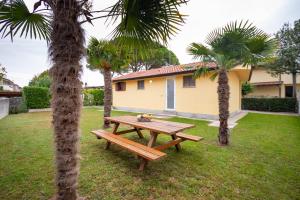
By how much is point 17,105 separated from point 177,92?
13090 mm

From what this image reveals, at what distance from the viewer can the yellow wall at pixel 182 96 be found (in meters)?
10.1

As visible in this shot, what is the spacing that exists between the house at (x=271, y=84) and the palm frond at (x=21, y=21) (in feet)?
75.0

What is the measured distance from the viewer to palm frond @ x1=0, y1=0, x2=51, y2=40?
286 cm

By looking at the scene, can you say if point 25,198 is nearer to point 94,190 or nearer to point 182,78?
point 94,190

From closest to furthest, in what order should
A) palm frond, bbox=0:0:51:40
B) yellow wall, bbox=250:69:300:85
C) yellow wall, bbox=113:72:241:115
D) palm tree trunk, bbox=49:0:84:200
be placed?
palm tree trunk, bbox=49:0:84:200
palm frond, bbox=0:0:51:40
yellow wall, bbox=113:72:241:115
yellow wall, bbox=250:69:300:85

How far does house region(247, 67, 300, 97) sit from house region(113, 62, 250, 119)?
11.1 metres

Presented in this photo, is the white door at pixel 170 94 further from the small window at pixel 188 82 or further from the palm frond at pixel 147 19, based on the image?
the palm frond at pixel 147 19

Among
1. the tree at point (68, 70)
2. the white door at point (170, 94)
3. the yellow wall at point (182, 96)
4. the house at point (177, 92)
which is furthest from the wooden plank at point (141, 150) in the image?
the white door at point (170, 94)

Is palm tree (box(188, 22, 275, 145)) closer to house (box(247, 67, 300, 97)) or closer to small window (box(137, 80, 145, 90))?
small window (box(137, 80, 145, 90))

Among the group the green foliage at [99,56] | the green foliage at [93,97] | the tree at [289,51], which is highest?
the tree at [289,51]

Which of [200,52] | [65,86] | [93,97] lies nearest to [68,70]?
[65,86]

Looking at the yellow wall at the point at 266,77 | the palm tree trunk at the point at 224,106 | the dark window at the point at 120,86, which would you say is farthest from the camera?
the yellow wall at the point at 266,77

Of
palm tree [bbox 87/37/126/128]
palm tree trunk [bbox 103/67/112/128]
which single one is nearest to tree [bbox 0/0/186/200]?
palm tree [bbox 87/37/126/128]

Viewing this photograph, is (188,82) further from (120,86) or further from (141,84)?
(120,86)
